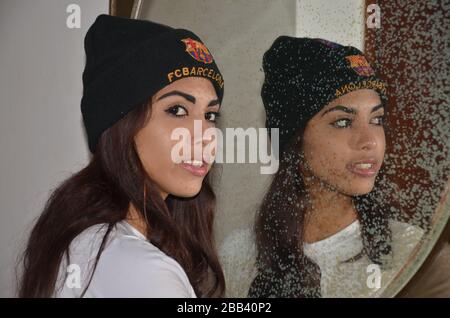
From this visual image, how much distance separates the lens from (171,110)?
915 millimetres

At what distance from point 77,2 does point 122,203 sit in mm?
421

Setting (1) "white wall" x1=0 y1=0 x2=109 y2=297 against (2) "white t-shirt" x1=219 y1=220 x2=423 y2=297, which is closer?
(2) "white t-shirt" x1=219 y1=220 x2=423 y2=297

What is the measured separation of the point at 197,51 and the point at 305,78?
0.17m

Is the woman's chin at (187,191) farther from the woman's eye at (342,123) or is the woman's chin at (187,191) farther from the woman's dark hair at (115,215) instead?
the woman's eye at (342,123)

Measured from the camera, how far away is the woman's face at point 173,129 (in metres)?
0.91

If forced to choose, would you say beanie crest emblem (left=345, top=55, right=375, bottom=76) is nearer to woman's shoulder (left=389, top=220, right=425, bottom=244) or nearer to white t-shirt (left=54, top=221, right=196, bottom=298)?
woman's shoulder (left=389, top=220, right=425, bottom=244)

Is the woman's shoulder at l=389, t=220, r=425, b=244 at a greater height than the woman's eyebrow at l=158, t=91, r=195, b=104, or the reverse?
the woman's eyebrow at l=158, t=91, r=195, b=104

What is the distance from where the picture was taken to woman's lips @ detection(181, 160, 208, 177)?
93cm

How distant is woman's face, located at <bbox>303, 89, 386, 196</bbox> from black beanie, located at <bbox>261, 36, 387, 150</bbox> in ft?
0.05

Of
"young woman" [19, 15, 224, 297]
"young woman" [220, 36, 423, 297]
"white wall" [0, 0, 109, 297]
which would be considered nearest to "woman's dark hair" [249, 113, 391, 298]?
"young woman" [220, 36, 423, 297]

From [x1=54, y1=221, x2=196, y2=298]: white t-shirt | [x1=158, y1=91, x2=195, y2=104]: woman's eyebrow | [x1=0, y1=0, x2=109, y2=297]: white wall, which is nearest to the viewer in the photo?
[x1=54, y1=221, x2=196, y2=298]: white t-shirt

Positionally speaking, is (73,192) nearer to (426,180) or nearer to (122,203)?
(122,203)

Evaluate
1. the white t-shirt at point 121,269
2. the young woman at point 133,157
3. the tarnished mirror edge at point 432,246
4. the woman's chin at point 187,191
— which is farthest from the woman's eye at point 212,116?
the tarnished mirror edge at point 432,246

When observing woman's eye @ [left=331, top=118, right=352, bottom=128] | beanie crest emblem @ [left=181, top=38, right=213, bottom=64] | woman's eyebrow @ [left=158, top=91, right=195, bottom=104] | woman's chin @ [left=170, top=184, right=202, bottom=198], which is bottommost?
woman's chin @ [left=170, top=184, right=202, bottom=198]
